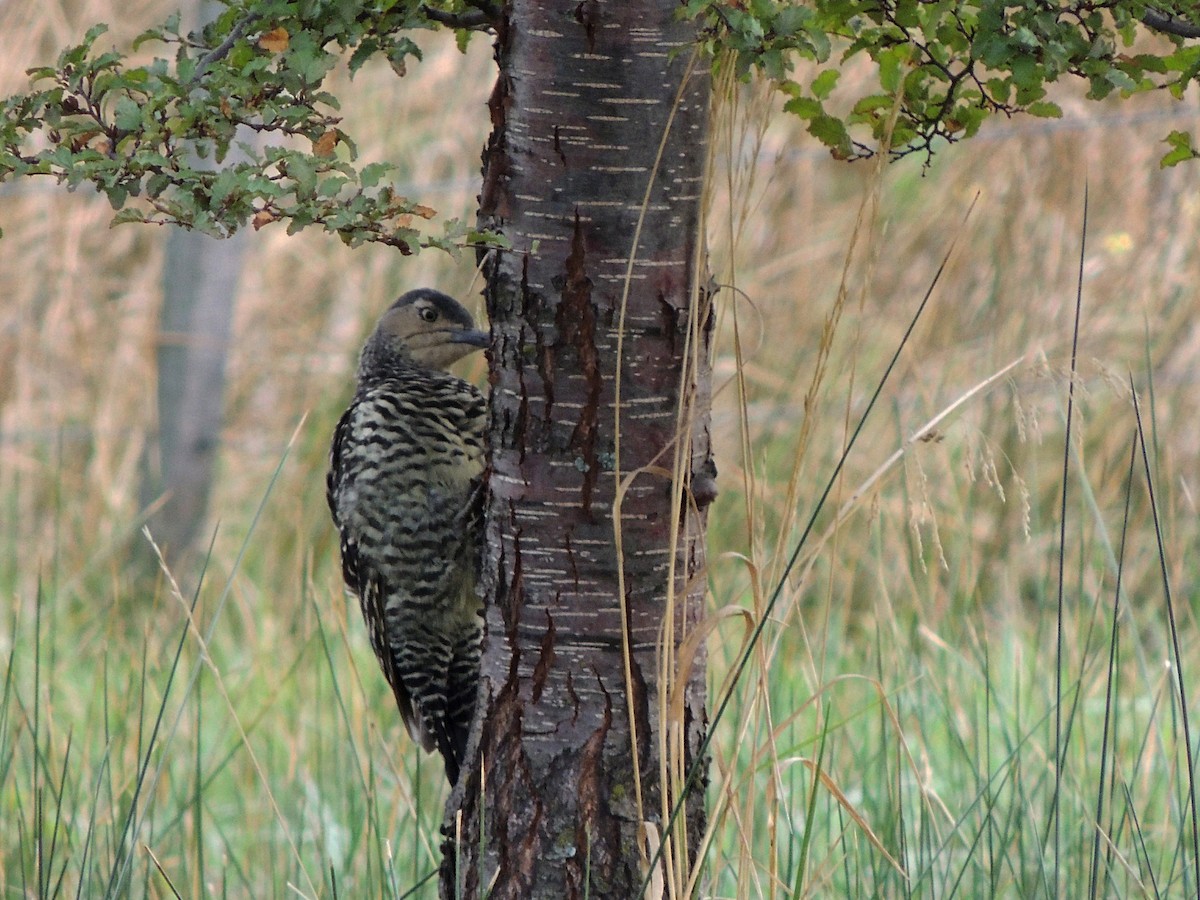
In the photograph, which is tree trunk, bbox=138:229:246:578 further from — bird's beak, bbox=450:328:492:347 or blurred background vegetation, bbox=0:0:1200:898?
bird's beak, bbox=450:328:492:347

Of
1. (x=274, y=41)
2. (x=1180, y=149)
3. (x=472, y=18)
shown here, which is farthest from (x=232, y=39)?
(x=1180, y=149)

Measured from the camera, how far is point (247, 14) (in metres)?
1.66

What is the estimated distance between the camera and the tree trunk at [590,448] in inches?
66.2

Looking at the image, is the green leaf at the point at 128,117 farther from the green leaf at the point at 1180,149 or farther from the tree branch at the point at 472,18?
the green leaf at the point at 1180,149

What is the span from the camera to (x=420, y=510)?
262cm

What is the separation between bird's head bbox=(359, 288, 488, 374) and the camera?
2.81 meters

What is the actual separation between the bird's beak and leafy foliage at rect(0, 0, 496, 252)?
1.11m

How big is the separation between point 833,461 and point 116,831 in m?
2.61

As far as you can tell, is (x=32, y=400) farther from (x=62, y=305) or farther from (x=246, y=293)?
(x=246, y=293)

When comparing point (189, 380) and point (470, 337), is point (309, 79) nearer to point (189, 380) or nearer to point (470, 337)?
point (470, 337)

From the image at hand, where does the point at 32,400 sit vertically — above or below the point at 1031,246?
below

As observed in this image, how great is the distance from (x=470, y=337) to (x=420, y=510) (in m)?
0.36

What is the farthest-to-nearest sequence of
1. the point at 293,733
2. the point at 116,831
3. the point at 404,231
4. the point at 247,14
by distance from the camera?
the point at 293,733 < the point at 116,831 < the point at 247,14 < the point at 404,231

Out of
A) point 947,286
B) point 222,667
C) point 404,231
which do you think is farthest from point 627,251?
point 947,286
